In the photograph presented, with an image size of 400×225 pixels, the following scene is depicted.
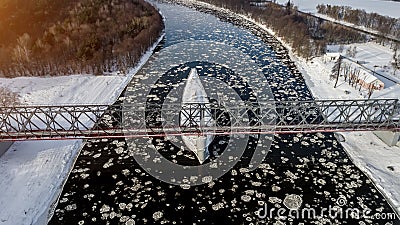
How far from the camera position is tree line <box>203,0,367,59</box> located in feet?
113

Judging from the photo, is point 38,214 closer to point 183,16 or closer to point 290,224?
point 290,224

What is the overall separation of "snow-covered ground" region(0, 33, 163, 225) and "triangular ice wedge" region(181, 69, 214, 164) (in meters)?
5.36

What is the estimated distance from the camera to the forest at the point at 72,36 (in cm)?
2911

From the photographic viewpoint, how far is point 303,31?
1551 inches

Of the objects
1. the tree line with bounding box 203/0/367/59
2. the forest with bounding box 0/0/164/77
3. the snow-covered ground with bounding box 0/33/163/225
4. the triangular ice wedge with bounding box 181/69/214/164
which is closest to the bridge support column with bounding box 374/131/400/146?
the triangular ice wedge with bounding box 181/69/214/164

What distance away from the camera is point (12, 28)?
36.9 m

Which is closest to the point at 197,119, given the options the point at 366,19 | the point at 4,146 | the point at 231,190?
the point at 231,190

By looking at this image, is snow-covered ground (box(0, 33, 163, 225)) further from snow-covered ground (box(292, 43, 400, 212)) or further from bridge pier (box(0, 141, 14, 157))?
snow-covered ground (box(292, 43, 400, 212))

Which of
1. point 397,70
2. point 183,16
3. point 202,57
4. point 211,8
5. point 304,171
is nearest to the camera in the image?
point 304,171

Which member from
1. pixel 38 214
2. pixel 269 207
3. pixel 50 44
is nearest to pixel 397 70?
pixel 269 207

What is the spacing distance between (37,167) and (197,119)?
8551 mm

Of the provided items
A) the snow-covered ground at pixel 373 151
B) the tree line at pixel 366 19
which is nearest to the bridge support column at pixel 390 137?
the snow-covered ground at pixel 373 151

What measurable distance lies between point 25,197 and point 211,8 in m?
51.7

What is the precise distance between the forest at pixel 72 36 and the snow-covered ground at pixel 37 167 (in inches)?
171
